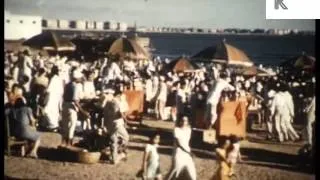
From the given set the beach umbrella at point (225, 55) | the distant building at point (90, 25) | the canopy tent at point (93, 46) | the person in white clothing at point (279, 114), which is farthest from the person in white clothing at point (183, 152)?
the distant building at point (90, 25)

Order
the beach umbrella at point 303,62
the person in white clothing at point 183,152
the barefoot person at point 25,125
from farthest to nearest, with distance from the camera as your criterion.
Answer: the barefoot person at point 25,125
the person in white clothing at point 183,152
the beach umbrella at point 303,62

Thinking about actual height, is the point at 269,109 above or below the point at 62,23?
below

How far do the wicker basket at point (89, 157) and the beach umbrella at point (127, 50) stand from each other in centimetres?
62

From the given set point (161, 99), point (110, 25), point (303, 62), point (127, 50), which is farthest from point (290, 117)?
point (110, 25)

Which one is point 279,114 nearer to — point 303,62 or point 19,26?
point 303,62

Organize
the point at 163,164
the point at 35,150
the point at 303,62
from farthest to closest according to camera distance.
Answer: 1. the point at 35,150
2. the point at 163,164
3. the point at 303,62

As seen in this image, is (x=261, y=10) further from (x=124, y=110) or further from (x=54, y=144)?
(x=54, y=144)

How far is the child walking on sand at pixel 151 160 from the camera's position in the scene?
116 inches

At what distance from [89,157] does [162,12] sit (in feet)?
3.27

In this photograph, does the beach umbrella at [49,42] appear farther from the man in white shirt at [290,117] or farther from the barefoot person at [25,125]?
the man in white shirt at [290,117]

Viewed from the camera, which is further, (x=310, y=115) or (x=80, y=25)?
(x=80, y=25)

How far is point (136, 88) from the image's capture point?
3.00m
